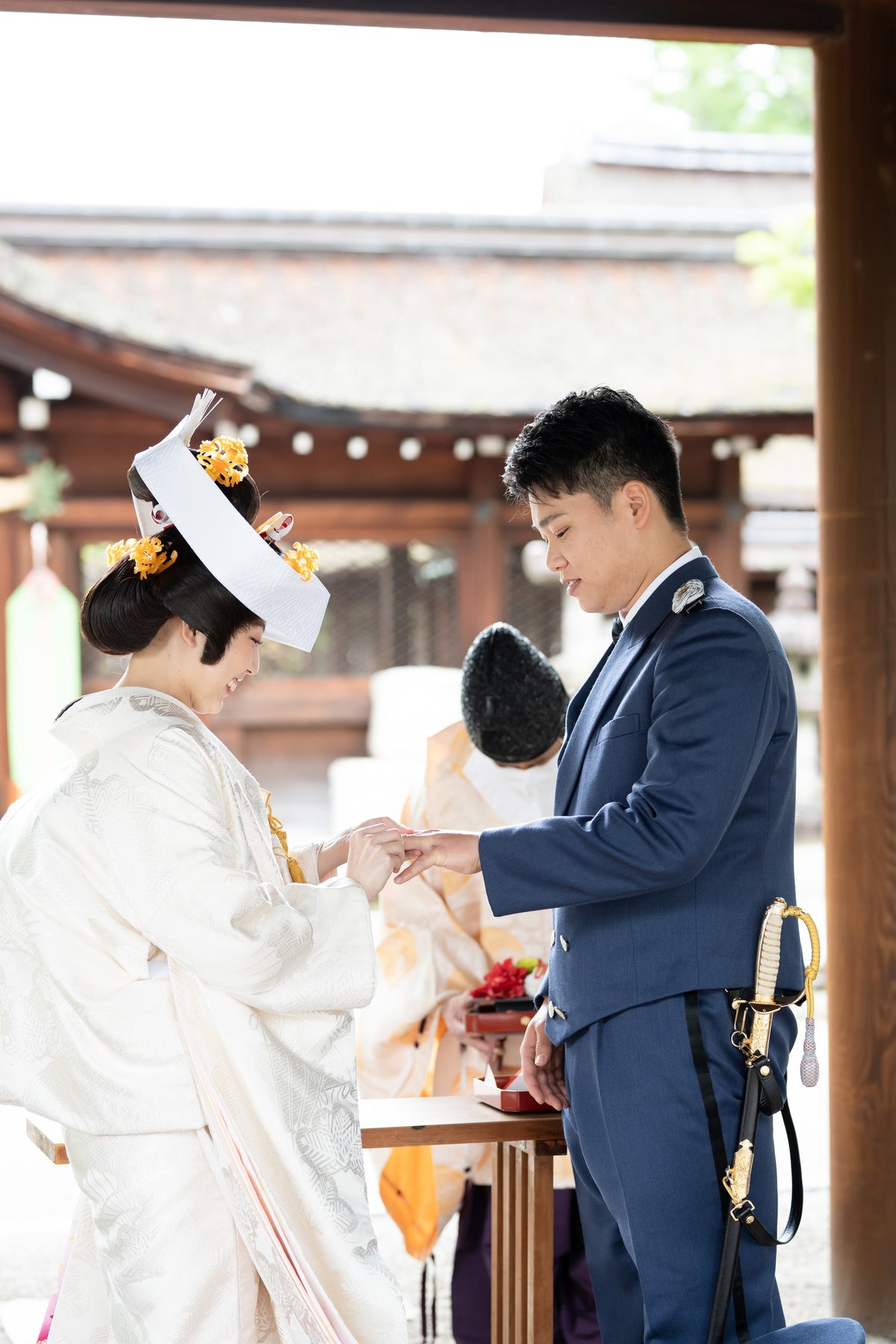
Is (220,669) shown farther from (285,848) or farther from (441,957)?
(441,957)

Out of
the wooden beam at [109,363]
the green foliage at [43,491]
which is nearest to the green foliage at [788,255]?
the wooden beam at [109,363]

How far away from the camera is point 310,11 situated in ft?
11.1

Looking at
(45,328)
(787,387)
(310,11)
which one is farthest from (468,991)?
(787,387)

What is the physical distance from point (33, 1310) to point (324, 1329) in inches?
74.5

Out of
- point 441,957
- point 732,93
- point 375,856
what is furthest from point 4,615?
point 732,93

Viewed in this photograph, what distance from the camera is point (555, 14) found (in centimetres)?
352

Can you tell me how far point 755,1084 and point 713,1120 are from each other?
0.09m

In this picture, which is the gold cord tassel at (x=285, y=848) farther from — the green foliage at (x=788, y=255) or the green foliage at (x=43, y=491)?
the green foliage at (x=788, y=255)

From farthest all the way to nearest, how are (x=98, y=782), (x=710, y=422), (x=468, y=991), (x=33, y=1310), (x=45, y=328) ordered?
(x=710, y=422), (x=45, y=328), (x=33, y=1310), (x=468, y=991), (x=98, y=782)

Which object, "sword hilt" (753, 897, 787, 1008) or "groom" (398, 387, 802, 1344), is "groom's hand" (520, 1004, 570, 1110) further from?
"sword hilt" (753, 897, 787, 1008)

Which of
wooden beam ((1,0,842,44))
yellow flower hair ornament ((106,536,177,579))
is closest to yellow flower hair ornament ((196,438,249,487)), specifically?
yellow flower hair ornament ((106,536,177,579))

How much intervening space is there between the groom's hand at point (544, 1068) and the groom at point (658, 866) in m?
0.15

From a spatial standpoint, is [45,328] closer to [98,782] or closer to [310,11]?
[310,11]

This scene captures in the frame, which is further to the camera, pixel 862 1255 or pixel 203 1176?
pixel 862 1255
